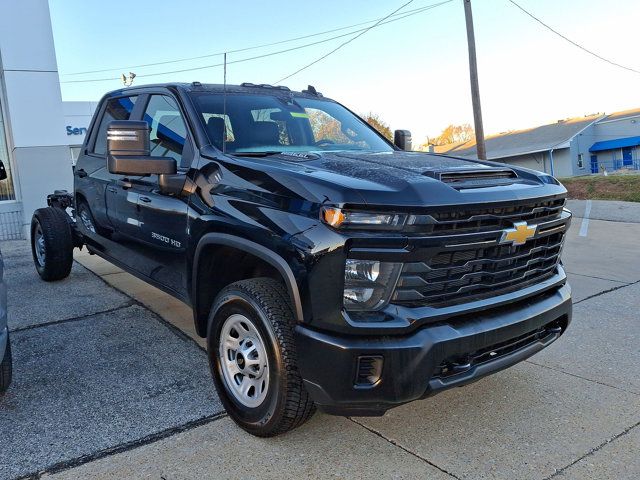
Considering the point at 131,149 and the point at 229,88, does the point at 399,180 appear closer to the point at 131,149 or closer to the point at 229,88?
the point at 131,149

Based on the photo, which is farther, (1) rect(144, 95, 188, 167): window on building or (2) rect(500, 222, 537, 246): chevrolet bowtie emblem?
(1) rect(144, 95, 188, 167): window on building

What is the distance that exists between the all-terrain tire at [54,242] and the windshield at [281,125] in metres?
3.24

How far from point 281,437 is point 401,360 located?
0.97m

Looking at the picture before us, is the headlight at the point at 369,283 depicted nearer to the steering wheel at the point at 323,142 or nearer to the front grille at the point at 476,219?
the front grille at the point at 476,219

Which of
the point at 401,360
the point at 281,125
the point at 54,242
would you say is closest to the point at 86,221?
the point at 54,242

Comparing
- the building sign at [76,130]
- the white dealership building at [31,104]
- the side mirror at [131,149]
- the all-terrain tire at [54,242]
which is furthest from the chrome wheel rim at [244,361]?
the building sign at [76,130]

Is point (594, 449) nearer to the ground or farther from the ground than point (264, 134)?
→ nearer to the ground

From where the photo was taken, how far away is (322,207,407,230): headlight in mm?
2504

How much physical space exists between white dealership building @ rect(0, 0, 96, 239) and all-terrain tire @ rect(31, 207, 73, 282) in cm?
494

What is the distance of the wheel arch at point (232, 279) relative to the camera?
264 centimetres

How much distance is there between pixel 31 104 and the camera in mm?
10812

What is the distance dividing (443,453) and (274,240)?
1410mm

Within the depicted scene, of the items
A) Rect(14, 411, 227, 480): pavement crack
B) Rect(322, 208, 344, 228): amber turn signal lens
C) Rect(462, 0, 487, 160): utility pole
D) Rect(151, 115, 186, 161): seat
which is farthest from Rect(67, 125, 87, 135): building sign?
Rect(322, 208, 344, 228): amber turn signal lens

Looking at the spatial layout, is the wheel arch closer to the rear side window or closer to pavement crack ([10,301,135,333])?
the rear side window
